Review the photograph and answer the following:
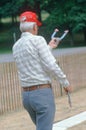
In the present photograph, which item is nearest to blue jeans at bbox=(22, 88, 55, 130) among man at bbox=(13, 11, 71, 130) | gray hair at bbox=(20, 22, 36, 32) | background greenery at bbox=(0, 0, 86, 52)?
man at bbox=(13, 11, 71, 130)

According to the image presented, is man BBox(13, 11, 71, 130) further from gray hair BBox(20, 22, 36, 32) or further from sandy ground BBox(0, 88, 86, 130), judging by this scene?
sandy ground BBox(0, 88, 86, 130)

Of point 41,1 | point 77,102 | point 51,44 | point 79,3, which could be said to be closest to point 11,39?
point 41,1

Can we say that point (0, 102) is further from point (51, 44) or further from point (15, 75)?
point (51, 44)

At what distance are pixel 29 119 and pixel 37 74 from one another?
347 centimetres

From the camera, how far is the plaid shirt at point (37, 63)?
419 cm

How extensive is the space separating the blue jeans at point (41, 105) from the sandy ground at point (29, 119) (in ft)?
8.03

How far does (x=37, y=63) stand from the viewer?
4234mm

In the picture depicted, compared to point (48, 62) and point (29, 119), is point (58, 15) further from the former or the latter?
point (48, 62)

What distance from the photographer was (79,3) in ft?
110

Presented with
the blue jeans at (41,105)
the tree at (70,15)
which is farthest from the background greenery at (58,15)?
the blue jeans at (41,105)

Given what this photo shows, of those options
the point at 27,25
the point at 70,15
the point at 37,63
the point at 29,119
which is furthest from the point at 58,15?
the point at 37,63

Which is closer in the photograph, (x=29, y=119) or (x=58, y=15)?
(x=29, y=119)

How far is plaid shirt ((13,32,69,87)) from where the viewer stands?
4.19 m

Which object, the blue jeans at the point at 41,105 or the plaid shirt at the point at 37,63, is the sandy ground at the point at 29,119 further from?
the plaid shirt at the point at 37,63
